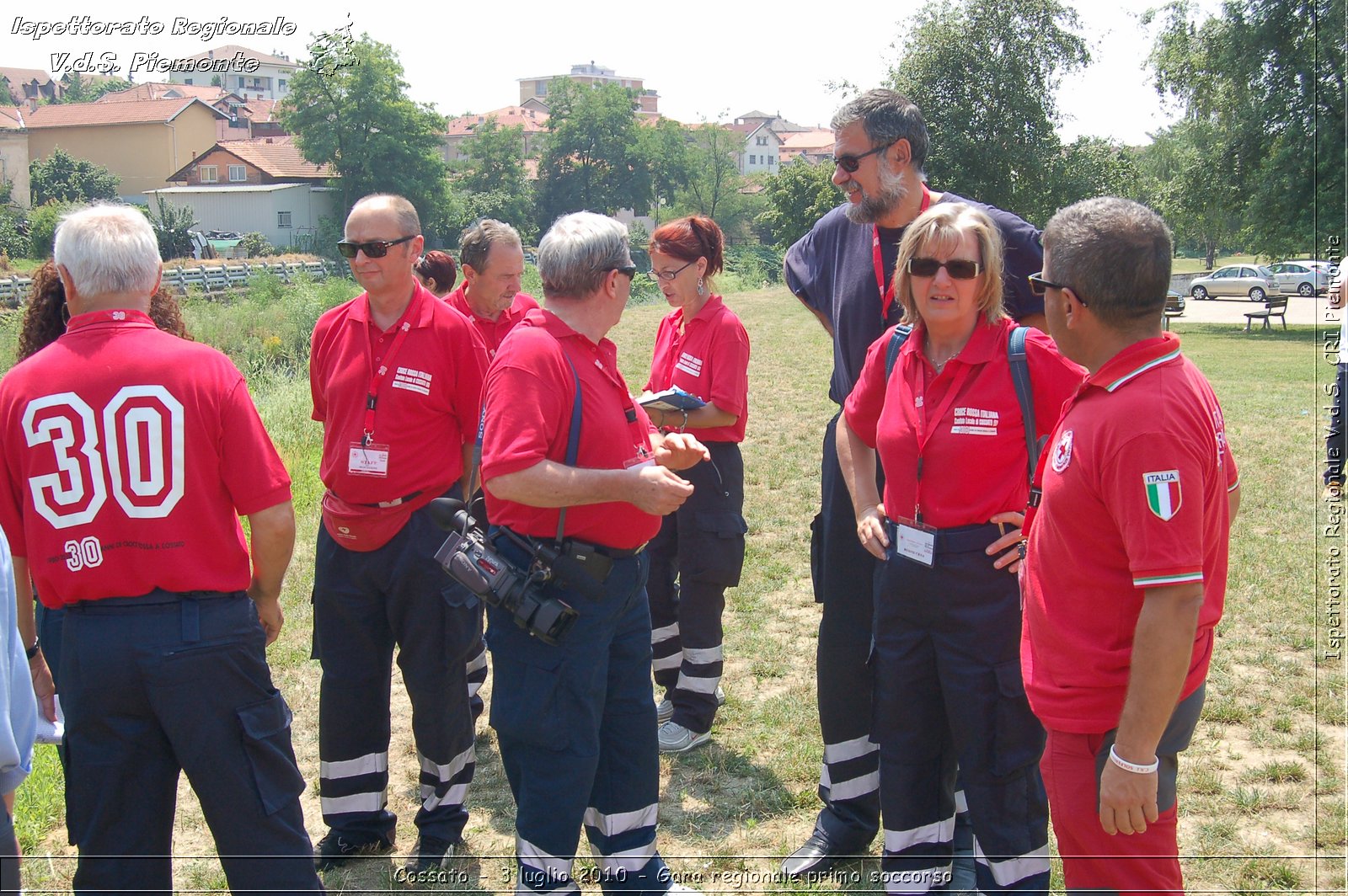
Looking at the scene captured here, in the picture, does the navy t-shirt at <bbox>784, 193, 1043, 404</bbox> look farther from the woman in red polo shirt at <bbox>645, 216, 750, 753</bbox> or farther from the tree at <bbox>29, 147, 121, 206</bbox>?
the tree at <bbox>29, 147, 121, 206</bbox>

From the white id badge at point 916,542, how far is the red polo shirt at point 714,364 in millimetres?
1774

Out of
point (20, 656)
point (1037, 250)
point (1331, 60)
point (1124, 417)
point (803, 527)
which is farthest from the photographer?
point (1331, 60)

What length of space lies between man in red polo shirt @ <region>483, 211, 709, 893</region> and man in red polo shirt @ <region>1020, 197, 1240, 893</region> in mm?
1053

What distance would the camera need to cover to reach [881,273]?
374 centimetres

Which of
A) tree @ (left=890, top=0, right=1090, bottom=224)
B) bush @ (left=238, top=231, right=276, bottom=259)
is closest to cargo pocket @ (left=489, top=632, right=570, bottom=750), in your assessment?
tree @ (left=890, top=0, right=1090, bottom=224)

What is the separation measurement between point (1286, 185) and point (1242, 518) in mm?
22600

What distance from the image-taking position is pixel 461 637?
12.9 ft

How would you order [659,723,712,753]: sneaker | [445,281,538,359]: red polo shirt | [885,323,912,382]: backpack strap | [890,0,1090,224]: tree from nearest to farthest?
[885,323,912,382]: backpack strap, [659,723,712,753]: sneaker, [445,281,538,359]: red polo shirt, [890,0,1090,224]: tree

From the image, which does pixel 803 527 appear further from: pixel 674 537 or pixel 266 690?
pixel 266 690

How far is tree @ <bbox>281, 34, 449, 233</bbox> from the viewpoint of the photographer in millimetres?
59406

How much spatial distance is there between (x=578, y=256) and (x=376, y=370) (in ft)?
3.98

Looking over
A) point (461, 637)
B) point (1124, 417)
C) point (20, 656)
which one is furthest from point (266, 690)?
point (1124, 417)

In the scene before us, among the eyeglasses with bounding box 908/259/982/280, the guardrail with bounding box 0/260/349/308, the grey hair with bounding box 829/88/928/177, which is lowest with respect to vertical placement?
the eyeglasses with bounding box 908/259/982/280

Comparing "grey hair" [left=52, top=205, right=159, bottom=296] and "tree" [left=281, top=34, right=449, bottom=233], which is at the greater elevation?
"tree" [left=281, top=34, right=449, bottom=233]
